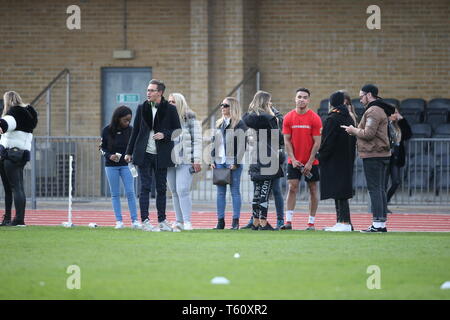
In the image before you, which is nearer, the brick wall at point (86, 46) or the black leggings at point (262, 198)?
the black leggings at point (262, 198)

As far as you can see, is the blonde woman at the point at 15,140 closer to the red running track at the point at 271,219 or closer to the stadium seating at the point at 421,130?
the red running track at the point at 271,219

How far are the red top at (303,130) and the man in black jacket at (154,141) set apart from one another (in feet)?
5.51

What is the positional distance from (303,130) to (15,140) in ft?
13.7

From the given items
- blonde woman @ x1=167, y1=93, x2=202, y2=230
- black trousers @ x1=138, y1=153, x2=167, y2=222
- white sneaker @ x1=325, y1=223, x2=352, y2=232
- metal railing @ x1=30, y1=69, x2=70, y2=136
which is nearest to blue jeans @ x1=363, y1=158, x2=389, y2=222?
white sneaker @ x1=325, y1=223, x2=352, y2=232

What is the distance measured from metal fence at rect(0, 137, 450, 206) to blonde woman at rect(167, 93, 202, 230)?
19.4 ft

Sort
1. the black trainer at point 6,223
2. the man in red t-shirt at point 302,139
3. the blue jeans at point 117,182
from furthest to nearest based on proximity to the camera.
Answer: the black trainer at point 6,223
the blue jeans at point 117,182
the man in red t-shirt at point 302,139

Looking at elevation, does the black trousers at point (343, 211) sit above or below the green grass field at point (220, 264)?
above

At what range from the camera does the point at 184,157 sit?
1452cm

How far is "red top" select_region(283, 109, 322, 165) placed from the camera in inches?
585

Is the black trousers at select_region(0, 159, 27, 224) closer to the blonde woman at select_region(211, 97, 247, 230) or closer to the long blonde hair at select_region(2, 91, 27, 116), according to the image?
the long blonde hair at select_region(2, 91, 27, 116)

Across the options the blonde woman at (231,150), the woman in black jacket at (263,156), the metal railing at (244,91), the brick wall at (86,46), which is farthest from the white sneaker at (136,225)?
the brick wall at (86,46)

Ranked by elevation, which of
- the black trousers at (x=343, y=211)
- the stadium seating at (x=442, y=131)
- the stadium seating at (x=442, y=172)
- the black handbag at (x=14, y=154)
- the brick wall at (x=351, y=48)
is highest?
the brick wall at (x=351, y=48)

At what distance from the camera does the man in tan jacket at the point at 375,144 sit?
14195 mm

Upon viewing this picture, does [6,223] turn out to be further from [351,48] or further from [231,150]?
[351,48]
